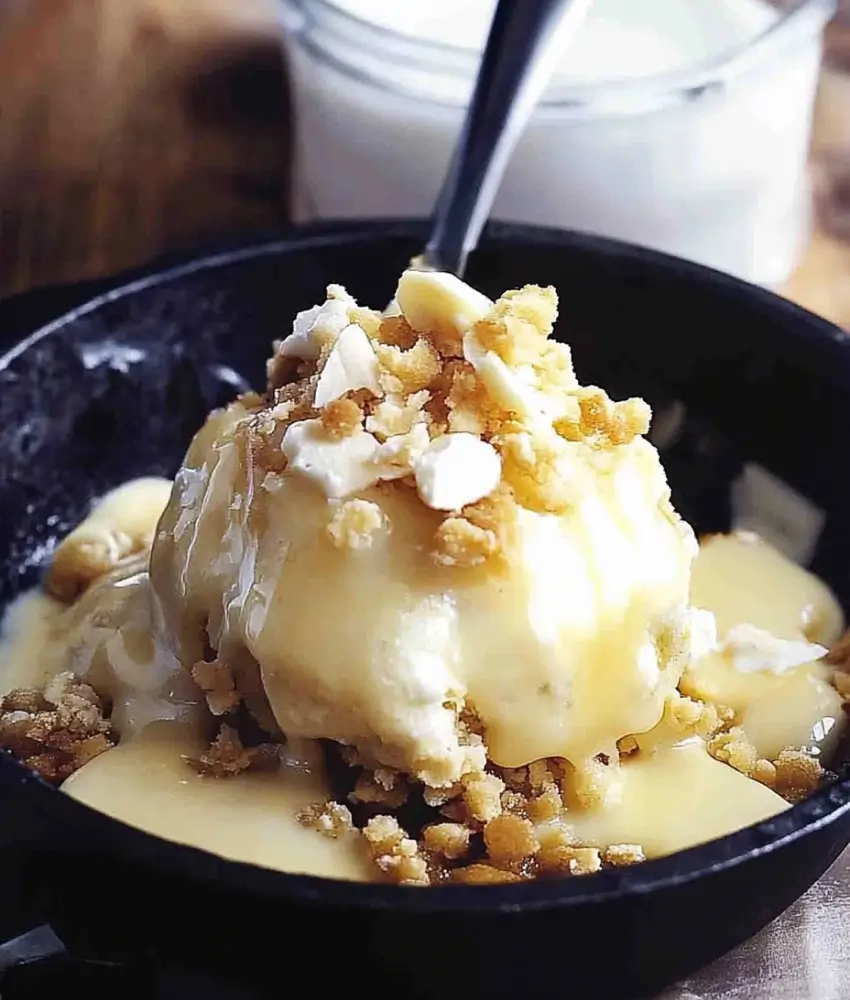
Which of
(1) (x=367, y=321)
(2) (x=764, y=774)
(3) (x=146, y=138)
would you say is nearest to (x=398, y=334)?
(1) (x=367, y=321)

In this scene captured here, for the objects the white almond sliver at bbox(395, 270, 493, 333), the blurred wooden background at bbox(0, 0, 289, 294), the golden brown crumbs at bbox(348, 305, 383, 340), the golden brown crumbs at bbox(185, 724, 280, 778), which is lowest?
the blurred wooden background at bbox(0, 0, 289, 294)

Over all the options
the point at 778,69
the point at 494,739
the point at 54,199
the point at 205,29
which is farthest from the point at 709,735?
the point at 205,29

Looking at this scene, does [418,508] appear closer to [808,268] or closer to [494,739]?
[494,739]

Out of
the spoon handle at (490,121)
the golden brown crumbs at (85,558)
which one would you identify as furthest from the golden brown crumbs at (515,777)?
the spoon handle at (490,121)

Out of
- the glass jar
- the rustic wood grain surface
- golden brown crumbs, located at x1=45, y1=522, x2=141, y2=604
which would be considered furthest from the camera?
the rustic wood grain surface

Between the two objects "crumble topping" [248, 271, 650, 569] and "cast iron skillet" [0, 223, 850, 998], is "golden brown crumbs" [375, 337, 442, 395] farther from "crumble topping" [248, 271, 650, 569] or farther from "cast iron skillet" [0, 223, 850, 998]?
"cast iron skillet" [0, 223, 850, 998]

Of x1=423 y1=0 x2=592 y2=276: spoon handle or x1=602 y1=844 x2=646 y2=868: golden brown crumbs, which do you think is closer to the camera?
x1=602 y1=844 x2=646 y2=868: golden brown crumbs

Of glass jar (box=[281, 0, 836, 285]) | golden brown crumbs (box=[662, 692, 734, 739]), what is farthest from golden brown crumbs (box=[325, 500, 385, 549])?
glass jar (box=[281, 0, 836, 285])

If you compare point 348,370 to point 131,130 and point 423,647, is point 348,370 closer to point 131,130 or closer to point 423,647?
point 423,647
